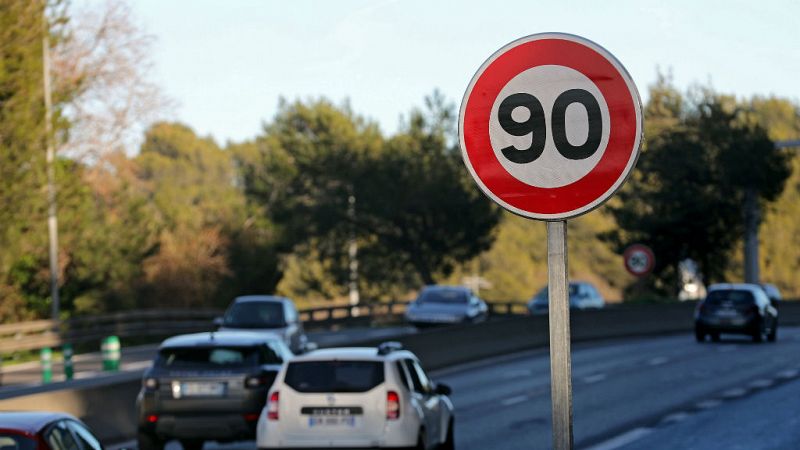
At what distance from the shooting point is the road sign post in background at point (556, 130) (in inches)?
164

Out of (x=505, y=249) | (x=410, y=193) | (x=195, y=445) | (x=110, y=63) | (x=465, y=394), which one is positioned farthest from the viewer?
(x=505, y=249)

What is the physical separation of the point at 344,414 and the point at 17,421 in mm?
6152

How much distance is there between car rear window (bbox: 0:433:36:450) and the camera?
890 cm

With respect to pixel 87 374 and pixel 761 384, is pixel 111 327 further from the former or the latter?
pixel 761 384

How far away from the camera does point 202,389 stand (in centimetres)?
1778

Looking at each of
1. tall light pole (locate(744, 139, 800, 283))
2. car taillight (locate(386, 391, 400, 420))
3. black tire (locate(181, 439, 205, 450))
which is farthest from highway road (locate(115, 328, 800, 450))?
tall light pole (locate(744, 139, 800, 283))

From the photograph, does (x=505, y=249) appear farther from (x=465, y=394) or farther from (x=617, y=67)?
(x=617, y=67)

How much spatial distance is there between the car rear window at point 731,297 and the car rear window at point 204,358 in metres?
23.5

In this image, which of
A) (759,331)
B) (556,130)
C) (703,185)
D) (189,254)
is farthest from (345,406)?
(703,185)

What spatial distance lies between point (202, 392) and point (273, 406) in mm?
2800

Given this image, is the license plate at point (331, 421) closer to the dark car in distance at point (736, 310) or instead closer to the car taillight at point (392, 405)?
the car taillight at point (392, 405)

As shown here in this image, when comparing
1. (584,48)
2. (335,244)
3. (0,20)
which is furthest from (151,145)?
(584,48)

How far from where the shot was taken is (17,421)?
919cm

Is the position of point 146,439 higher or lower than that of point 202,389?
lower
